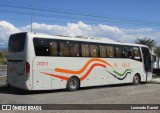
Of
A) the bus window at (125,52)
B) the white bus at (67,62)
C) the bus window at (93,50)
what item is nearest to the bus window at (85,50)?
the white bus at (67,62)

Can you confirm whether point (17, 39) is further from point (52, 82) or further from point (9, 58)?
point (52, 82)

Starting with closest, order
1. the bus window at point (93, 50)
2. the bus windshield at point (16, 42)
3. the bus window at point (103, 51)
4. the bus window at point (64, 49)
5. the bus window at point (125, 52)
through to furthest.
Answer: the bus windshield at point (16, 42) → the bus window at point (64, 49) → the bus window at point (93, 50) → the bus window at point (103, 51) → the bus window at point (125, 52)

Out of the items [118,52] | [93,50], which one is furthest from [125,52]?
[93,50]

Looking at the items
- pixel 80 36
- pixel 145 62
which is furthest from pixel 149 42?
pixel 80 36

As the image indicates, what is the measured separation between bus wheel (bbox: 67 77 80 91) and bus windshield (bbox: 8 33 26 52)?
361 cm

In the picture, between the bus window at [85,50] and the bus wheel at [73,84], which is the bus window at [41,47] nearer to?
the bus wheel at [73,84]

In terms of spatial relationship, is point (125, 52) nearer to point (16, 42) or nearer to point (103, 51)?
point (103, 51)

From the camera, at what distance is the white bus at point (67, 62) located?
1738cm

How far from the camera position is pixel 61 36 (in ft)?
62.9

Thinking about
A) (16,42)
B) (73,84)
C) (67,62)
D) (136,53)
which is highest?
(16,42)

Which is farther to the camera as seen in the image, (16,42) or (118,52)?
(118,52)

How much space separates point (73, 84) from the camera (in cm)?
1983

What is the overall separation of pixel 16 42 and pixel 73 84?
420cm

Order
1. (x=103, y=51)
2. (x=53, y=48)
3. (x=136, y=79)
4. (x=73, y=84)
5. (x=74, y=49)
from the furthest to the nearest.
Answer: (x=136, y=79), (x=103, y=51), (x=73, y=84), (x=74, y=49), (x=53, y=48)
